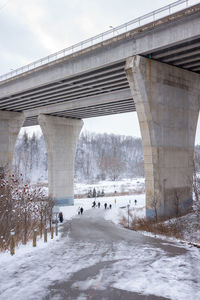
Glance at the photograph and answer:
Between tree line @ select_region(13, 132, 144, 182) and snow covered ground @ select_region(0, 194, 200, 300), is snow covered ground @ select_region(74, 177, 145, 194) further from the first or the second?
snow covered ground @ select_region(0, 194, 200, 300)

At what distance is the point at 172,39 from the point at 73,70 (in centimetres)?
962

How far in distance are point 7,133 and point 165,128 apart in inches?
1108

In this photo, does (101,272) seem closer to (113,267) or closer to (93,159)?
Result: (113,267)

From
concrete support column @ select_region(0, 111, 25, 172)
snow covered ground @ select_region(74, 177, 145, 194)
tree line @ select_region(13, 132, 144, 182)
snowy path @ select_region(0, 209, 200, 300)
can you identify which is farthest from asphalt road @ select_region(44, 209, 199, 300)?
tree line @ select_region(13, 132, 144, 182)

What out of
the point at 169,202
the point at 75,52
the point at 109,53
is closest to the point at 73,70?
the point at 75,52

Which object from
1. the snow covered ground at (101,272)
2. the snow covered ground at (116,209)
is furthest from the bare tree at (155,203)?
the snow covered ground at (101,272)

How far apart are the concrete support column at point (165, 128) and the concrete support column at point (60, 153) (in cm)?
2058

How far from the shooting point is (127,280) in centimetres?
786

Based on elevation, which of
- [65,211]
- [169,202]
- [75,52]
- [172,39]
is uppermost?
[75,52]

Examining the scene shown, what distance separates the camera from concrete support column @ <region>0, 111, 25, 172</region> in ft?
138

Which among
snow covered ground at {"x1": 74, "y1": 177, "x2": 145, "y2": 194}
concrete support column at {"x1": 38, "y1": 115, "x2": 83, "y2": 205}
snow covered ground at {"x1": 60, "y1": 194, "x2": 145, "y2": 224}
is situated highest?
concrete support column at {"x1": 38, "y1": 115, "x2": 83, "y2": 205}

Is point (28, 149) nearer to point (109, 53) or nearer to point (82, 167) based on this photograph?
point (82, 167)

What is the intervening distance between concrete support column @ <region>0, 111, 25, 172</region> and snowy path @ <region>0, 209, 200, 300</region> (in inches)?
1242

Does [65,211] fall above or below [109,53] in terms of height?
below
